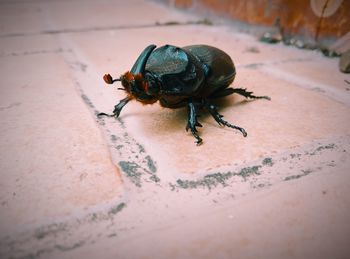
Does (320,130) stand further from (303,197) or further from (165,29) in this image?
(165,29)

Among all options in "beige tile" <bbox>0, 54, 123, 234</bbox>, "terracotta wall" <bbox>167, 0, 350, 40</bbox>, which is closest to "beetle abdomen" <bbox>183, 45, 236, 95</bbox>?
"beige tile" <bbox>0, 54, 123, 234</bbox>

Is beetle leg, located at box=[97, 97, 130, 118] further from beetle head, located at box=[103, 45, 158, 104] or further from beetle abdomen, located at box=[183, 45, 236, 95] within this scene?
beetle abdomen, located at box=[183, 45, 236, 95]

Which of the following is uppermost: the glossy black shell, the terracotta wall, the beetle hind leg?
the terracotta wall

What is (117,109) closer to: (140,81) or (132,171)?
(140,81)

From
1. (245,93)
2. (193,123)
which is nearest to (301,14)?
(245,93)

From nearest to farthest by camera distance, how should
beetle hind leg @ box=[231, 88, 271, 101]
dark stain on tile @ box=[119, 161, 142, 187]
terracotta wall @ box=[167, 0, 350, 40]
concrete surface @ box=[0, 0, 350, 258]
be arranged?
concrete surface @ box=[0, 0, 350, 258] < dark stain on tile @ box=[119, 161, 142, 187] < beetle hind leg @ box=[231, 88, 271, 101] < terracotta wall @ box=[167, 0, 350, 40]
